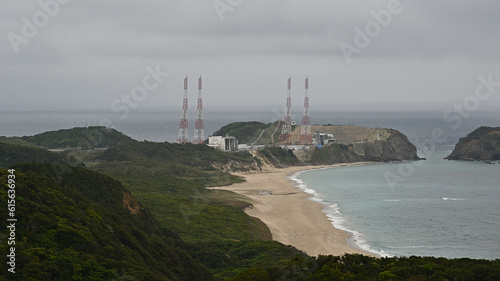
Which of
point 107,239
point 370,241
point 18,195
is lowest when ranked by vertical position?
point 370,241

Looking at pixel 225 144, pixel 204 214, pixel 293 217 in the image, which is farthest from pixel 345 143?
pixel 204 214

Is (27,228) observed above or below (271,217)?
above

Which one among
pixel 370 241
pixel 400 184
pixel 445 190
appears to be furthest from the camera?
pixel 400 184

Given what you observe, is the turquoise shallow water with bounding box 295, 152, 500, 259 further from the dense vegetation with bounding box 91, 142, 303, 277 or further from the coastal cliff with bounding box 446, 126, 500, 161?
the coastal cliff with bounding box 446, 126, 500, 161

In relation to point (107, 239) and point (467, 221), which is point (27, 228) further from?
point (467, 221)

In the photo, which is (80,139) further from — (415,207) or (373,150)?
(415,207)

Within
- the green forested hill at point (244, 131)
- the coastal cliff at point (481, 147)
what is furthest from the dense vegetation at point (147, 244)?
the green forested hill at point (244, 131)

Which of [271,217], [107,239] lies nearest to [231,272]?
[107,239]
